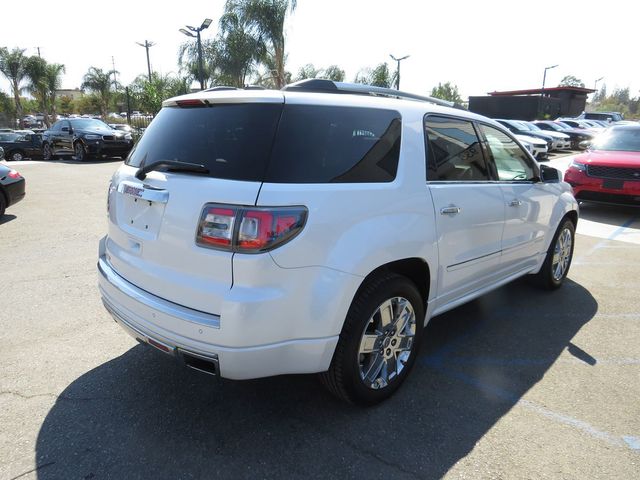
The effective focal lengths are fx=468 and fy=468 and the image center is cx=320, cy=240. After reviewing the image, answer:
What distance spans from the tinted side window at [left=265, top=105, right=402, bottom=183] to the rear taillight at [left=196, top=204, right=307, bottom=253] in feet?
0.59

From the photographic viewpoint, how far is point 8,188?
7562mm

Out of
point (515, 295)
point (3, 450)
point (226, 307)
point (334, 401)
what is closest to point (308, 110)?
point (226, 307)

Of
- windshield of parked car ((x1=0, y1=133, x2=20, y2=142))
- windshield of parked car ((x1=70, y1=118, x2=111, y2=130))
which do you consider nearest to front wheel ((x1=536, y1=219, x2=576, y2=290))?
windshield of parked car ((x1=70, y1=118, x2=111, y2=130))

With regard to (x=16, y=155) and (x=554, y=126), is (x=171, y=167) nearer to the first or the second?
(x=16, y=155)

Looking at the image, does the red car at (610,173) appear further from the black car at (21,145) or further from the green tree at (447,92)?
the green tree at (447,92)

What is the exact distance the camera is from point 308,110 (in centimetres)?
247

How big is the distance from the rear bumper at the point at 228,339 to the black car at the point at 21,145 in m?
20.7

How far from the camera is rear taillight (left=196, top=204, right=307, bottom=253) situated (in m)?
2.17

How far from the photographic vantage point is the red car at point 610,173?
830 centimetres

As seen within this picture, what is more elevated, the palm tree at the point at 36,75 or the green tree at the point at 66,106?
the palm tree at the point at 36,75

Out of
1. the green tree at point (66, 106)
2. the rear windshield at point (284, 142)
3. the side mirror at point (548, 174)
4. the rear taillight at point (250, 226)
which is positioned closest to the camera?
the rear taillight at point (250, 226)

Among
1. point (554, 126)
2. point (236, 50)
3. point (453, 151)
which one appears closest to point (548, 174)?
point (453, 151)

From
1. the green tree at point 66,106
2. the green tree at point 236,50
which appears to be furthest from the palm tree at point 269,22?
the green tree at point 66,106

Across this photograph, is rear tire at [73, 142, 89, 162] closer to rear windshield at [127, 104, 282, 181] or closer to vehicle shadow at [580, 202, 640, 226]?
vehicle shadow at [580, 202, 640, 226]
